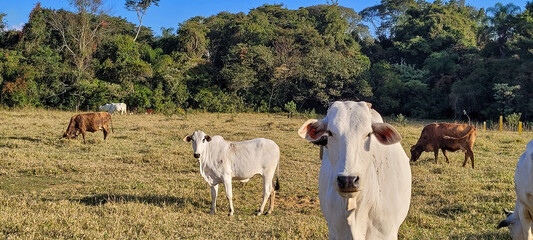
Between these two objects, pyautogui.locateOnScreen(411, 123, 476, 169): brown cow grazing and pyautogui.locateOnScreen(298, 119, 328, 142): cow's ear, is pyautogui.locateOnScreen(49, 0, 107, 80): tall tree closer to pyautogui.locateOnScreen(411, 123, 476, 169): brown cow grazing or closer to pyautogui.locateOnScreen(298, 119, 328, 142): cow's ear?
pyautogui.locateOnScreen(411, 123, 476, 169): brown cow grazing

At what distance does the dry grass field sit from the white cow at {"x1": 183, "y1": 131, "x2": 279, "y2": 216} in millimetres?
478

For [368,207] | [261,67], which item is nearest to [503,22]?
[261,67]

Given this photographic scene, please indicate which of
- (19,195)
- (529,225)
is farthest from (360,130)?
(19,195)

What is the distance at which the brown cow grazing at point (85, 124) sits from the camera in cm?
1478

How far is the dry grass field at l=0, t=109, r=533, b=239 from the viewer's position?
216 inches

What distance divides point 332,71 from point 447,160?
70.7 feet

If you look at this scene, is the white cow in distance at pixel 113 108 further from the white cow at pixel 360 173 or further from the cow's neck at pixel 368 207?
the cow's neck at pixel 368 207

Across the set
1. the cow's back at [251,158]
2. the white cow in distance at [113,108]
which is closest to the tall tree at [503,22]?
the white cow in distance at [113,108]

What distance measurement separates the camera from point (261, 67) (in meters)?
33.5

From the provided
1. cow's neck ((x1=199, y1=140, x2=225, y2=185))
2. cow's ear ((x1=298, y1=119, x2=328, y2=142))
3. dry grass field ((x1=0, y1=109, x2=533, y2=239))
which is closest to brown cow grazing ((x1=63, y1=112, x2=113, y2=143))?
dry grass field ((x1=0, y1=109, x2=533, y2=239))

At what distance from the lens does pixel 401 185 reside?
3330mm

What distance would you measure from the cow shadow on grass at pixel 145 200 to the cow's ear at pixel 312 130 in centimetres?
469

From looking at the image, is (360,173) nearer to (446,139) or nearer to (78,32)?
(446,139)

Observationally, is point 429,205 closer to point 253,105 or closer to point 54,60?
point 253,105
